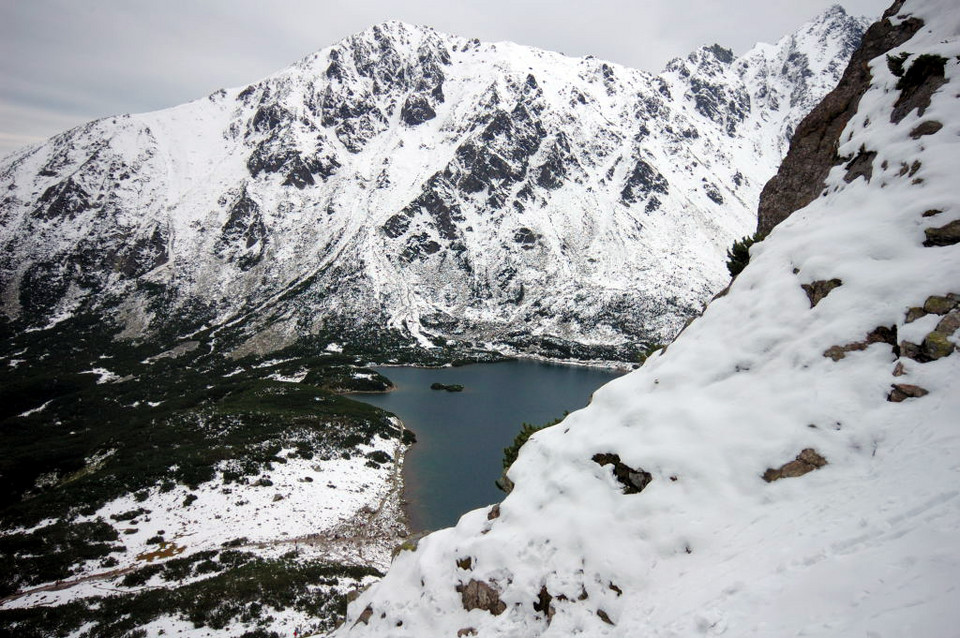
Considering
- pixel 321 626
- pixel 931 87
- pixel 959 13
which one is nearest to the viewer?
pixel 931 87

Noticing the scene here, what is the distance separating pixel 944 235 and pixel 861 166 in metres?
5.59

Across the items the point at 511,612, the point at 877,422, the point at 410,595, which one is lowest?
the point at 410,595

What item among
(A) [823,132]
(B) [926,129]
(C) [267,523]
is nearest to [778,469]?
(B) [926,129]

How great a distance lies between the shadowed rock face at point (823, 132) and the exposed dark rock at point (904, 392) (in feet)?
40.7

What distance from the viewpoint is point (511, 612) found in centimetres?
1045

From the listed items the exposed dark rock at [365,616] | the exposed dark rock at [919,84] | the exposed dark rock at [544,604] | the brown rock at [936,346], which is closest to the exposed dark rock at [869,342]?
the brown rock at [936,346]

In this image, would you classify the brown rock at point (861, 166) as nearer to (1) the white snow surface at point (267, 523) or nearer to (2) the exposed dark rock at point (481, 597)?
(2) the exposed dark rock at point (481, 597)

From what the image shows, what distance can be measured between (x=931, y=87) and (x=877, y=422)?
13.3 m

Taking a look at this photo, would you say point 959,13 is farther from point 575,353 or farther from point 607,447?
point 575,353

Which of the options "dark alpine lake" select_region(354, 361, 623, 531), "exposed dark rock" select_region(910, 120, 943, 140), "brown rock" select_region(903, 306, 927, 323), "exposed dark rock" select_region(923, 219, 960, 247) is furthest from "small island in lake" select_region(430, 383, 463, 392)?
"brown rock" select_region(903, 306, 927, 323)

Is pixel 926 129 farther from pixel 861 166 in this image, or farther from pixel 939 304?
pixel 939 304

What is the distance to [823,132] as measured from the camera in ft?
68.5

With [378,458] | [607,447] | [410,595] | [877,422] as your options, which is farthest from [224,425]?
[877,422]

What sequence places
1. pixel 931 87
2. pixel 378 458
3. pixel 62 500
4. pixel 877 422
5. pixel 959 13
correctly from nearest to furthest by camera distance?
pixel 877 422 < pixel 931 87 < pixel 959 13 < pixel 62 500 < pixel 378 458
